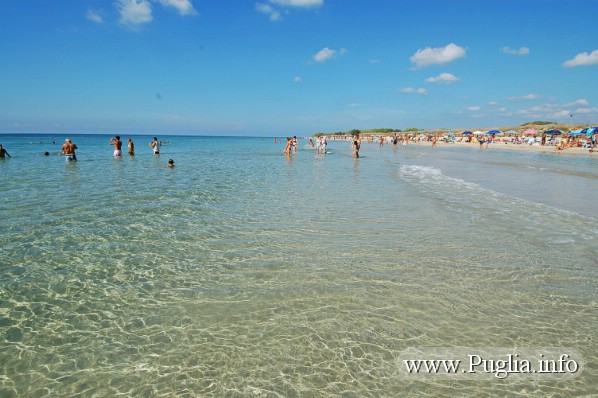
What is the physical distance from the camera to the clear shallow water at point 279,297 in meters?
3.30

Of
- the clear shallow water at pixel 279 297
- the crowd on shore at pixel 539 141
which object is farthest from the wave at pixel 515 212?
the crowd on shore at pixel 539 141

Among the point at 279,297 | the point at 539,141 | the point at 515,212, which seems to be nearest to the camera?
the point at 279,297

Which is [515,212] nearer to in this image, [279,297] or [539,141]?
[279,297]

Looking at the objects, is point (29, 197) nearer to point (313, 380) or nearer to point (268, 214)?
point (268, 214)

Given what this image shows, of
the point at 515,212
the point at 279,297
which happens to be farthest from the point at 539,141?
the point at 279,297

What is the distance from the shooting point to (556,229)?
844cm

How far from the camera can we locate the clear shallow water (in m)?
3.30

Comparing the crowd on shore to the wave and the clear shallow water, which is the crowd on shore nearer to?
the wave

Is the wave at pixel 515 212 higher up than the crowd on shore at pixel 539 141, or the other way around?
the crowd on shore at pixel 539 141

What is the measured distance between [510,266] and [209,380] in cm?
557

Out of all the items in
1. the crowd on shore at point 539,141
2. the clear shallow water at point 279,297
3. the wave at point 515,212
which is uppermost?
the crowd on shore at point 539,141

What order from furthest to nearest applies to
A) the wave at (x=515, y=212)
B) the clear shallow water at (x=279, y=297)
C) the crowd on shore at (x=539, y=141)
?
the crowd on shore at (x=539, y=141) < the wave at (x=515, y=212) < the clear shallow water at (x=279, y=297)

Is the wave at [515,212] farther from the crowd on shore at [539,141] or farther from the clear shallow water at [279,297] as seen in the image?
the crowd on shore at [539,141]

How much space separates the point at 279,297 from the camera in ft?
15.8
